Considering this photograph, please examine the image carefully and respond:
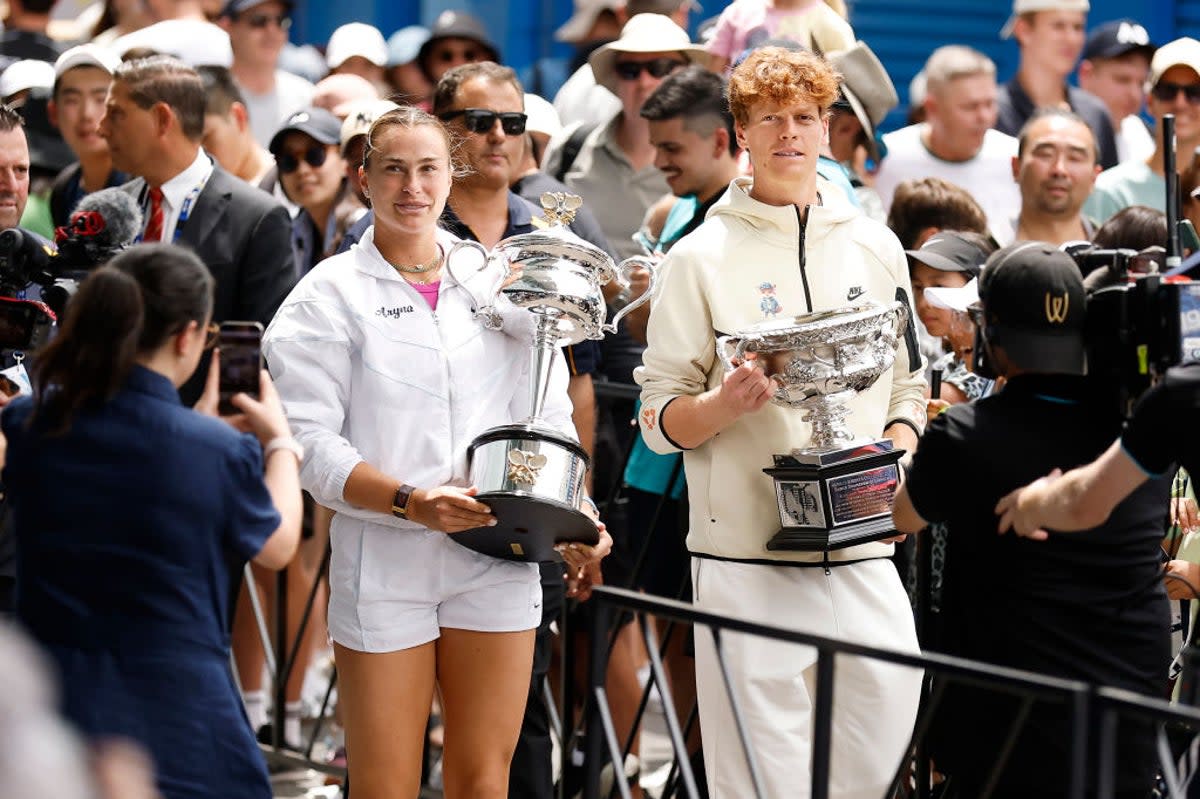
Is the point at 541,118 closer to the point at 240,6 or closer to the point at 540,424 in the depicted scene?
the point at 240,6

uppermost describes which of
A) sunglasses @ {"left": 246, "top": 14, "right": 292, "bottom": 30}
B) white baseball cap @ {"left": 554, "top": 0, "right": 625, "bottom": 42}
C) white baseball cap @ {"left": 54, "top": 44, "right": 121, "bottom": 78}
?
white baseball cap @ {"left": 554, "top": 0, "right": 625, "bottom": 42}

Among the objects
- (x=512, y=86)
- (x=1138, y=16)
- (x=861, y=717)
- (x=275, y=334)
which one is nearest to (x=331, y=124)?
(x=512, y=86)

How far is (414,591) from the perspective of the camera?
4.34 meters

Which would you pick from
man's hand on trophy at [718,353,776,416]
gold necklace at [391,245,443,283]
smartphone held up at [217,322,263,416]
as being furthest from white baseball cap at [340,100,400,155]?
smartphone held up at [217,322,263,416]

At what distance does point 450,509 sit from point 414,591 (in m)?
0.26

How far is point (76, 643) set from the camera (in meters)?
3.45

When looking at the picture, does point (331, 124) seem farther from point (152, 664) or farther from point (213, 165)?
point (152, 664)

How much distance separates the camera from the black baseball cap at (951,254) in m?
5.62

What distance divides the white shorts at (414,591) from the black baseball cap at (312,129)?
121 inches

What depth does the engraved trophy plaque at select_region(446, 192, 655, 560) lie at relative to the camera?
4195 mm

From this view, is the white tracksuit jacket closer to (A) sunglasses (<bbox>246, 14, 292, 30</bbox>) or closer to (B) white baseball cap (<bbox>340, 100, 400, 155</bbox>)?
(B) white baseball cap (<bbox>340, 100, 400, 155</bbox>)

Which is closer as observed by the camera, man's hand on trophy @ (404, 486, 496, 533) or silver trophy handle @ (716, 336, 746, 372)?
man's hand on trophy @ (404, 486, 496, 533)

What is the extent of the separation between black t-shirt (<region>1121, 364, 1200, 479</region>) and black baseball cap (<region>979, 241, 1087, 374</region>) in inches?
10.3

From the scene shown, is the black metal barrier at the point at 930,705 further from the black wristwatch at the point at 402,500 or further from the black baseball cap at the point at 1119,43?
the black baseball cap at the point at 1119,43
